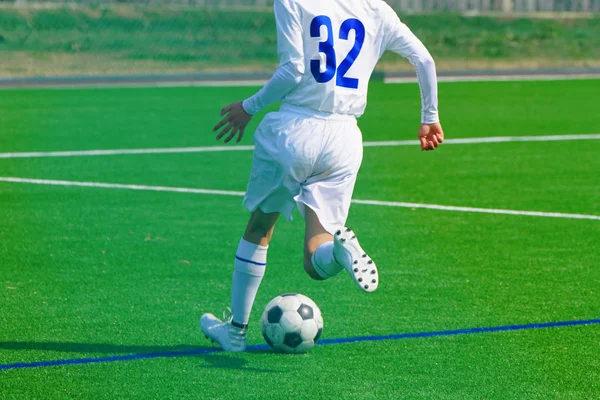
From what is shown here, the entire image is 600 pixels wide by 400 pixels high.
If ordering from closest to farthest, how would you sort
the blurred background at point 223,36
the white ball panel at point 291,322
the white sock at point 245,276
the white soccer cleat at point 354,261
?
the white soccer cleat at point 354,261, the white ball panel at point 291,322, the white sock at point 245,276, the blurred background at point 223,36

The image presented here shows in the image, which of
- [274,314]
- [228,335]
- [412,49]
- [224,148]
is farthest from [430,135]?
[224,148]

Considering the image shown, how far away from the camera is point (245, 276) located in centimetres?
554

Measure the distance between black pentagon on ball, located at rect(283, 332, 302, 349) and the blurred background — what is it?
18696 mm

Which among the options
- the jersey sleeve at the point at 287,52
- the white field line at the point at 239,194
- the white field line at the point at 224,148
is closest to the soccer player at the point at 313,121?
the jersey sleeve at the point at 287,52

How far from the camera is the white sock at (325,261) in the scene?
5095 mm

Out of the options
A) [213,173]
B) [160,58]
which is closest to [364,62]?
[213,173]

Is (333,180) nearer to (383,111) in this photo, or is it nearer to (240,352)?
(240,352)

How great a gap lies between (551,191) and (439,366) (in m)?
5.41

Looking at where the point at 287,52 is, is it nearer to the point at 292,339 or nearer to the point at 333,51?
the point at 333,51

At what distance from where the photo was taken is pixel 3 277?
23.2 feet

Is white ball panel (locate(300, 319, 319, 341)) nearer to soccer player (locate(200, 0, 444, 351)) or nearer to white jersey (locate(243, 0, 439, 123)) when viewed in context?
soccer player (locate(200, 0, 444, 351))

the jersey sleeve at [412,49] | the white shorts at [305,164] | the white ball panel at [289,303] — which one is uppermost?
the jersey sleeve at [412,49]

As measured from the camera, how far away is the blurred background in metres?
24.6

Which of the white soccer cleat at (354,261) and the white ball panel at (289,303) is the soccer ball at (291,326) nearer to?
the white ball panel at (289,303)
